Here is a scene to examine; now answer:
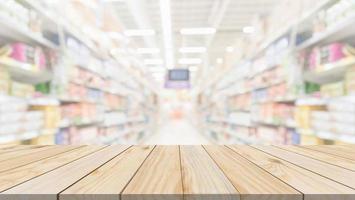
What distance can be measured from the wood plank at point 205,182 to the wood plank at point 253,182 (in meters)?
0.02

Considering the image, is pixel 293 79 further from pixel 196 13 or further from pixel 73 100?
pixel 196 13

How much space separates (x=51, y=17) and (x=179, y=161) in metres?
1.93

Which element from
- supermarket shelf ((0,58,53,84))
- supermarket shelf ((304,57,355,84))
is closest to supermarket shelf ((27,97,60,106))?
supermarket shelf ((0,58,53,84))

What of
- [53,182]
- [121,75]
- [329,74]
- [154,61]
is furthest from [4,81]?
[154,61]

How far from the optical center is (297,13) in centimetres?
230

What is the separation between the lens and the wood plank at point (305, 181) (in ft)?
1.72

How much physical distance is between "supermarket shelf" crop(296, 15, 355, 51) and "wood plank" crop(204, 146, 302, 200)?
139cm

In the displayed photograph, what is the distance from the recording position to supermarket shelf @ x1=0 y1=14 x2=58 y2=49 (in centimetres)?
160

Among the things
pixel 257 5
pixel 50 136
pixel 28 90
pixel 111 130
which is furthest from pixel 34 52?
pixel 257 5

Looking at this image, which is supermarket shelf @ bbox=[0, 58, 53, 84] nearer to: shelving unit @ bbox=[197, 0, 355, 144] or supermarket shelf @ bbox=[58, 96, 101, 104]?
supermarket shelf @ bbox=[58, 96, 101, 104]

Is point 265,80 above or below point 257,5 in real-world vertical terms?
below

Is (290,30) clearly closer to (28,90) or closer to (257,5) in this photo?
(28,90)

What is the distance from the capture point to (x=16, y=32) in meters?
1.83

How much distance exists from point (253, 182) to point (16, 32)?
6.48 ft
